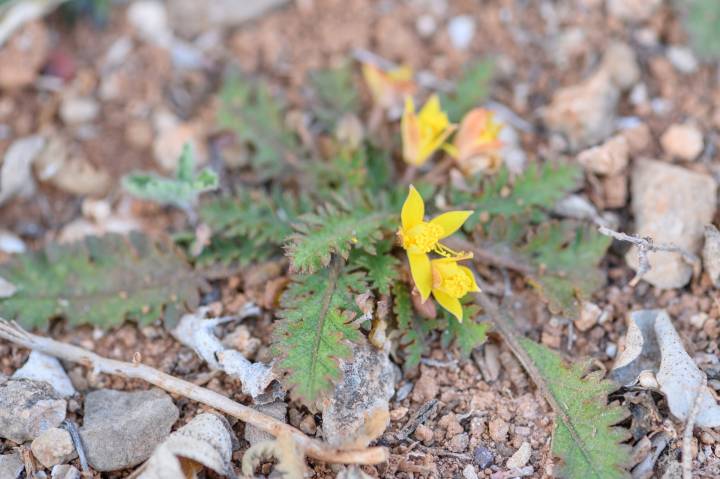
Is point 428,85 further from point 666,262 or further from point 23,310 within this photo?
point 23,310

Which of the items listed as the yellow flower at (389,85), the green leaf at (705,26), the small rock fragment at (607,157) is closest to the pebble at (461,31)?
the yellow flower at (389,85)

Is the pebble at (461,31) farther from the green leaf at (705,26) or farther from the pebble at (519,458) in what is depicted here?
the pebble at (519,458)

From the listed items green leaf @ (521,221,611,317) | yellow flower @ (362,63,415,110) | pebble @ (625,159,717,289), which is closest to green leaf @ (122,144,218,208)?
yellow flower @ (362,63,415,110)

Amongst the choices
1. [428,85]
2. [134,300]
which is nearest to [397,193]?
[428,85]

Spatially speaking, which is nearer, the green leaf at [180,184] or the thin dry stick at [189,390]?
the thin dry stick at [189,390]

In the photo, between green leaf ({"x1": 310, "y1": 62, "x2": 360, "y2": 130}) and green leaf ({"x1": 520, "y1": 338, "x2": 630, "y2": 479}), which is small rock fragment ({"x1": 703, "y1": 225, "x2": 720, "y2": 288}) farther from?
green leaf ({"x1": 310, "y1": 62, "x2": 360, "y2": 130})
